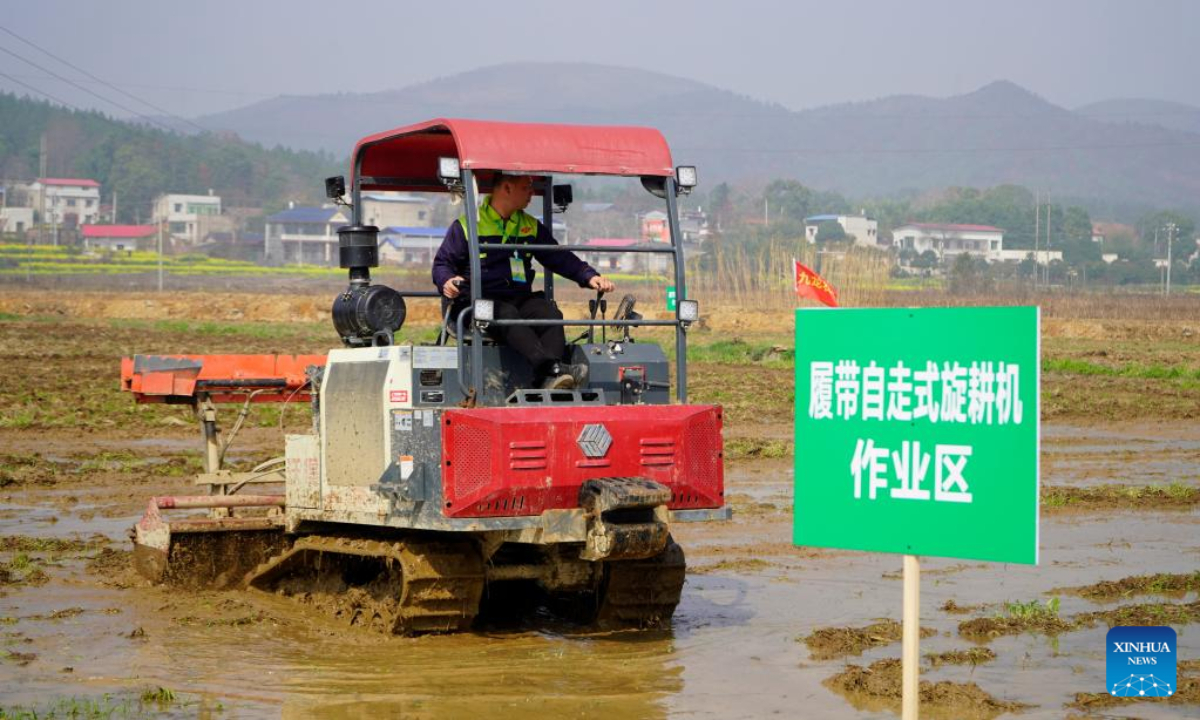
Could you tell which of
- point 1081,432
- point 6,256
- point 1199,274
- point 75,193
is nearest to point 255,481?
point 1081,432

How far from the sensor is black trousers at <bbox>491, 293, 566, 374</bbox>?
8977mm

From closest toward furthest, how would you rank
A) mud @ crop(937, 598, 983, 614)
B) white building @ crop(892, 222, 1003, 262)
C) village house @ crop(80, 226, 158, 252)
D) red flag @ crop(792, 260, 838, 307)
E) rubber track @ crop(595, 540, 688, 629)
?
rubber track @ crop(595, 540, 688, 629) → mud @ crop(937, 598, 983, 614) → red flag @ crop(792, 260, 838, 307) → village house @ crop(80, 226, 158, 252) → white building @ crop(892, 222, 1003, 262)

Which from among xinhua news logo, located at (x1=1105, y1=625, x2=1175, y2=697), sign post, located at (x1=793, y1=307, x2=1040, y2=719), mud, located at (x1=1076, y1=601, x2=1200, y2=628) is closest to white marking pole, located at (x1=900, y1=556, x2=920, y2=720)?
sign post, located at (x1=793, y1=307, x2=1040, y2=719)

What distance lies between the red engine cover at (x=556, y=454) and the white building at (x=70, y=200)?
16263 centimetres

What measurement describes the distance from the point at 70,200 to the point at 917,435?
174107 millimetres

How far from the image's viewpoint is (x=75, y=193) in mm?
169000

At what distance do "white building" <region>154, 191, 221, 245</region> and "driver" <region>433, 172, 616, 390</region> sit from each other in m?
152

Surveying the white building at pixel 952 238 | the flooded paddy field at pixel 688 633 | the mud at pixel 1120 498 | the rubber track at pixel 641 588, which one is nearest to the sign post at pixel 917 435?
the flooded paddy field at pixel 688 633

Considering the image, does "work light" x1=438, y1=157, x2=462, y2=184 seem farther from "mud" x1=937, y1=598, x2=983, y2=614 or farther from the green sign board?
"mud" x1=937, y1=598, x2=983, y2=614

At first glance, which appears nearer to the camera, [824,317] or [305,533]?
[824,317]

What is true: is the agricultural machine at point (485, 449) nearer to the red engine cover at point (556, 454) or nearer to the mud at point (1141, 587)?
the red engine cover at point (556, 454)

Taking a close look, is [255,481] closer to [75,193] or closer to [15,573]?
[15,573]

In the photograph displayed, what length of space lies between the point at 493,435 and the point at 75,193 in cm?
17063

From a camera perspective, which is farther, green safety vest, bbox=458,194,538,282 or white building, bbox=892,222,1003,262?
white building, bbox=892,222,1003,262
